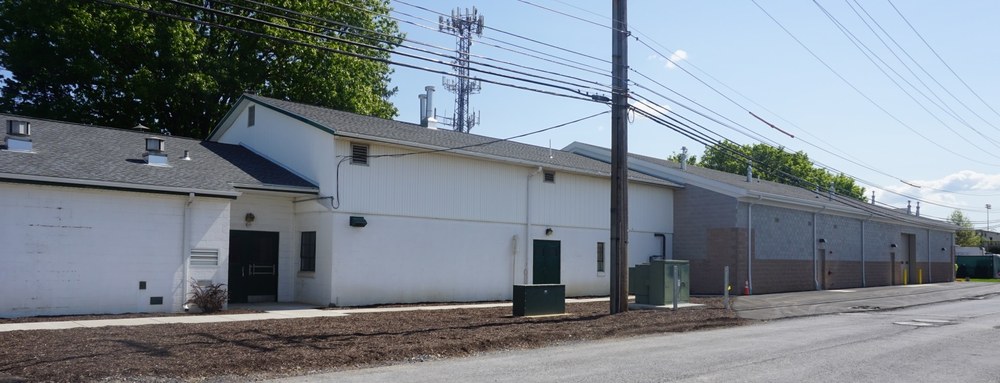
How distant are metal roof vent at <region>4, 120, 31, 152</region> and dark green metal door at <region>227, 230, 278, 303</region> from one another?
210 inches

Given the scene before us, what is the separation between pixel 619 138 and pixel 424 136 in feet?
24.3

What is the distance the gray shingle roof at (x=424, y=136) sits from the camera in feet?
72.9

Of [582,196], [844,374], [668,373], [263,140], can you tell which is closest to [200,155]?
[263,140]

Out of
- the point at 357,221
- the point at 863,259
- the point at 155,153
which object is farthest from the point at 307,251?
the point at 863,259

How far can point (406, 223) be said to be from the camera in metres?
22.7

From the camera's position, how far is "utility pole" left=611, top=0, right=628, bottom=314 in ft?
64.5

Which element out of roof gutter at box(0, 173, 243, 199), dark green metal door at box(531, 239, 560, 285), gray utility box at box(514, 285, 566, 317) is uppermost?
roof gutter at box(0, 173, 243, 199)

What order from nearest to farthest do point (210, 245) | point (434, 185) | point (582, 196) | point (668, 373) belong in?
point (668, 373) < point (210, 245) < point (434, 185) < point (582, 196)

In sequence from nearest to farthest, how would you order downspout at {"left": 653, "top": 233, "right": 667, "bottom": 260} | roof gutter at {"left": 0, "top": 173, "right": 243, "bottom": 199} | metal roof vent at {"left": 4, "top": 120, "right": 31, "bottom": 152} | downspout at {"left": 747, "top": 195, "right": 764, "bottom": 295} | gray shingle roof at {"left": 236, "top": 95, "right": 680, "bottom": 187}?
roof gutter at {"left": 0, "top": 173, "right": 243, "bottom": 199} → metal roof vent at {"left": 4, "top": 120, "right": 31, "bottom": 152} → gray shingle roof at {"left": 236, "top": 95, "right": 680, "bottom": 187} → downspout at {"left": 747, "top": 195, "right": 764, "bottom": 295} → downspout at {"left": 653, "top": 233, "right": 667, "bottom": 260}

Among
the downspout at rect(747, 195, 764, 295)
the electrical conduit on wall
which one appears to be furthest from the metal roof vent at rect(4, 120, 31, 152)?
the downspout at rect(747, 195, 764, 295)

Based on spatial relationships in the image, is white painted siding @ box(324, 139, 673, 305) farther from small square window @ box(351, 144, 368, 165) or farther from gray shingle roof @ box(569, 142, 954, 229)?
gray shingle roof @ box(569, 142, 954, 229)

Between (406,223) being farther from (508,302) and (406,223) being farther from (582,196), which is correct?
(582,196)

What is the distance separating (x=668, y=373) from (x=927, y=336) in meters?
8.11

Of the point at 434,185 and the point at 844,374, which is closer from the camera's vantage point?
the point at 844,374
